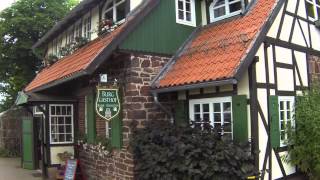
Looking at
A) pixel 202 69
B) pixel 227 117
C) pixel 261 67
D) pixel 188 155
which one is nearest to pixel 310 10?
pixel 261 67

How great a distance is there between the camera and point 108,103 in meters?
9.50

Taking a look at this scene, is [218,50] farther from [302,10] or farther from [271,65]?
[302,10]

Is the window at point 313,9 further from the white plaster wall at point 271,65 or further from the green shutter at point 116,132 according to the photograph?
the green shutter at point 116,132

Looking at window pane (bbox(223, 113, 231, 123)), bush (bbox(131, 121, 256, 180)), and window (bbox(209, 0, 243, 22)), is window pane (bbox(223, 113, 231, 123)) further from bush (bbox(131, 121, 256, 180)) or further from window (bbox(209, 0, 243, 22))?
window (bbox(209, 0, 243, 22))

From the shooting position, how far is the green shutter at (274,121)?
9.32 m

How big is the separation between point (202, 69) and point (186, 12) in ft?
8.03

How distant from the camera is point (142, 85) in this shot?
10.0 m

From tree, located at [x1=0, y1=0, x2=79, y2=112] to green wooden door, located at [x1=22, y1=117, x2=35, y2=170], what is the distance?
9.55 metres

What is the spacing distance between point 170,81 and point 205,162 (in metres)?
2.39

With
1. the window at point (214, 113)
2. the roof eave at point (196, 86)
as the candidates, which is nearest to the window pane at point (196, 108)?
the window at point (214, 113)

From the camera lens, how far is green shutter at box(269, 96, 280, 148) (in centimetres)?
932

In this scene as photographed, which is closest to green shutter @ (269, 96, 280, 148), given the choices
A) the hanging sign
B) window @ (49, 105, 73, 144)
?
the hanging sign

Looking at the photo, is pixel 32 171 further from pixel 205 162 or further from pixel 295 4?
pixel 295 4

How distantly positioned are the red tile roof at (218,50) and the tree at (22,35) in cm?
1511
